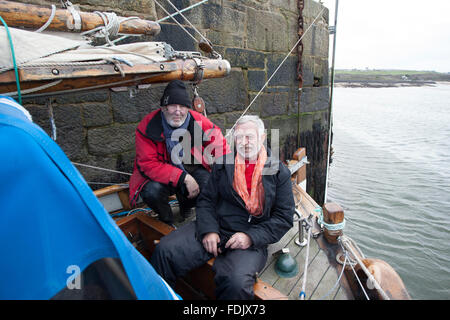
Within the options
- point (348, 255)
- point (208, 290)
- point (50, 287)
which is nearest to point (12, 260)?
point (50, 287)

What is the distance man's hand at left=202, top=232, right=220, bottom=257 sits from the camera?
1.75 metres

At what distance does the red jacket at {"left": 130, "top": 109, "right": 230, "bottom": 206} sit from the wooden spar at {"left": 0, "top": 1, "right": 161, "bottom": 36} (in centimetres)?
69

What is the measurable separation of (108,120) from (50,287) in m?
2.29

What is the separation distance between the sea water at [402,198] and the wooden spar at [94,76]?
14.5ft

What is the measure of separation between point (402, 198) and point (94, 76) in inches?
291

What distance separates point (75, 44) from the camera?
4.91ft

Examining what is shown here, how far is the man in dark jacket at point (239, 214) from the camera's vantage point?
1.75 meters

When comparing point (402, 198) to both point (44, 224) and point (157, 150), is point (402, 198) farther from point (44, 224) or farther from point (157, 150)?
point (44, 224)

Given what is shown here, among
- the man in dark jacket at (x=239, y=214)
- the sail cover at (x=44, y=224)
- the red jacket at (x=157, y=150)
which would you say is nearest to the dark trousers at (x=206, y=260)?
the man in dark jacket at (x=239, y=214)

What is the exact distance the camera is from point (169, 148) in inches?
90.4

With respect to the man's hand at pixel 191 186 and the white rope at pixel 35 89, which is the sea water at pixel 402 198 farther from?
the white rope at pixel 35 89

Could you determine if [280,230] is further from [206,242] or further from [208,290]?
[208,290]

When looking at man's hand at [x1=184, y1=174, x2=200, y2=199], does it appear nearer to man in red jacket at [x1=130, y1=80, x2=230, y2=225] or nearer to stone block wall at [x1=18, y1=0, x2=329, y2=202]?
man in red jacket at [x1=130, y1=80, x2=230, y2=225]

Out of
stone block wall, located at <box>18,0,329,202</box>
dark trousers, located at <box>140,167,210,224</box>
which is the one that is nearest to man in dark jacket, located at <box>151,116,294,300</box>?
dark trousers, located at <box>140,167,210,224</box>
